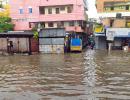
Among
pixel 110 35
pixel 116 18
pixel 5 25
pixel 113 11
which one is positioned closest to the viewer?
pixel 110 35

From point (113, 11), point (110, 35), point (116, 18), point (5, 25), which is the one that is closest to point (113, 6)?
point (113, 11)

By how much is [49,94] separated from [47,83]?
256cm

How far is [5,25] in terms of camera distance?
48.1 m

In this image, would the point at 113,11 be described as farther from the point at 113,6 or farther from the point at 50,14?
the point at 50,14

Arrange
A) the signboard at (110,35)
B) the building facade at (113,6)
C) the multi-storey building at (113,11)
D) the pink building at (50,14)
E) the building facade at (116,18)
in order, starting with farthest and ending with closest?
the pink building at (50,14)
the building facade at (113,6)
the multi-storey building at (113,11)
the building facade at (116,18)
the signboard at (110,35)

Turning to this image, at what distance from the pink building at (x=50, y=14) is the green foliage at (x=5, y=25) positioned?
1028 millimetres

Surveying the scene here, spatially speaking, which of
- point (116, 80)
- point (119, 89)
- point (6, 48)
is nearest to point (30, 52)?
point (6, 48)

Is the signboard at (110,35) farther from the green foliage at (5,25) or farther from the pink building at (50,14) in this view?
the green foliage at (5,25)

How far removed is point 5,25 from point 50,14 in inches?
259

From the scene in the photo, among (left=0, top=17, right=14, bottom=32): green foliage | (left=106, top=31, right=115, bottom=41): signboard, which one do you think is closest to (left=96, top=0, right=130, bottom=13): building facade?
(left=106, top=31, right=115, bottom=41): signboard

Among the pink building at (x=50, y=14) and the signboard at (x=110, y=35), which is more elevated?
the pink building at (x=50, y=14)

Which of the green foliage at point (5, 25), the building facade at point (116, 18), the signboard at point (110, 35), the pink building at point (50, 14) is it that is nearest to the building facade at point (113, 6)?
the building facade at point (116, 18)

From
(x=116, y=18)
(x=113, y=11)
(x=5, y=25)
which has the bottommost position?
(x=5, y=25)

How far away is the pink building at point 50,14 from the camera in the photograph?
152 feet
